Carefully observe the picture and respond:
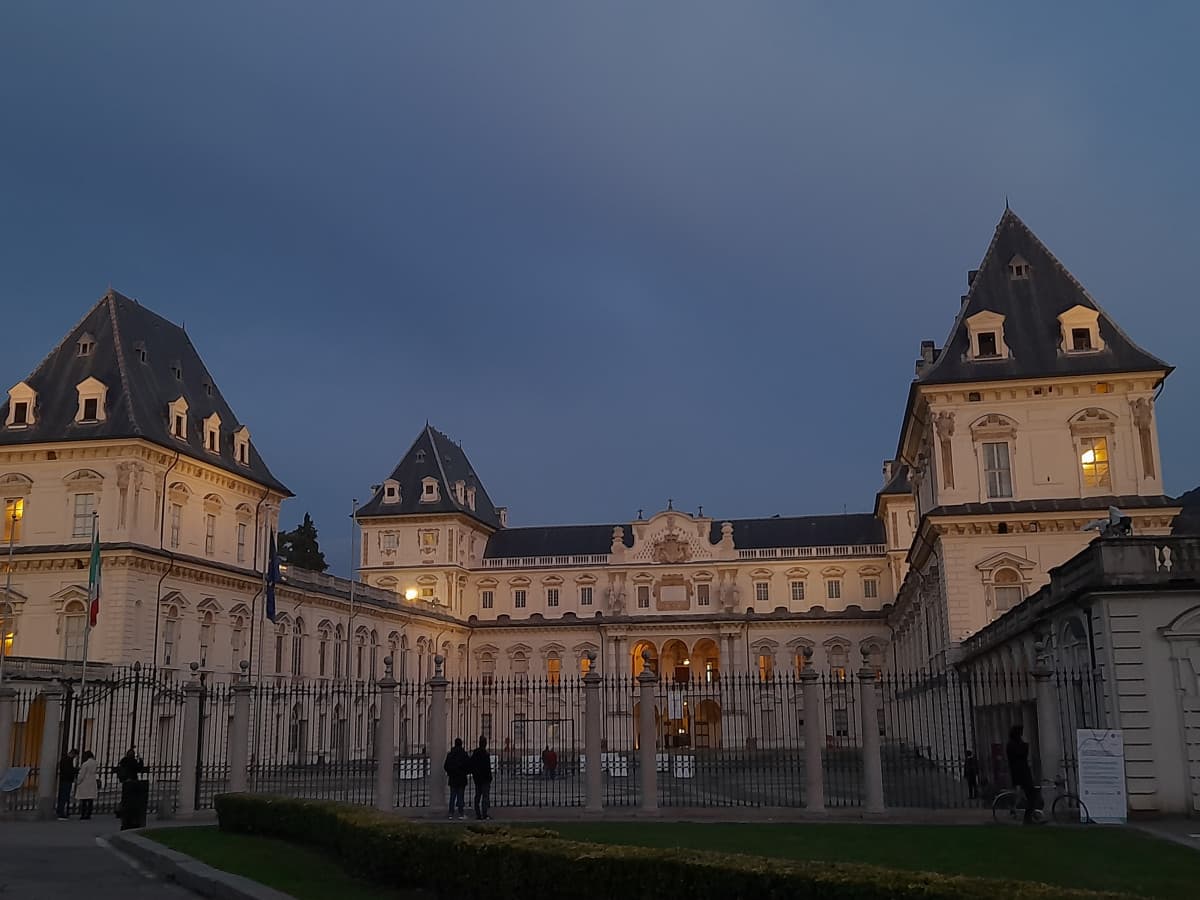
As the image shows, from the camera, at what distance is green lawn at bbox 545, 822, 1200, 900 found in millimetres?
13898

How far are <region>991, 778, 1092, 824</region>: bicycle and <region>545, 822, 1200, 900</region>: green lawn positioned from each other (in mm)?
1346

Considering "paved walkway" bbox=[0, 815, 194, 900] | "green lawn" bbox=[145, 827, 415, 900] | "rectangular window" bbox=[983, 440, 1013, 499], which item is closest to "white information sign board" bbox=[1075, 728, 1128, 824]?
"green lawn" bbox=[145, 827, 415, 900]

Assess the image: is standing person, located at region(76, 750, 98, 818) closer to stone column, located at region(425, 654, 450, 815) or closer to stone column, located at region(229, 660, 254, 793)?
stone column, located at region(229, 660, 254, 793)

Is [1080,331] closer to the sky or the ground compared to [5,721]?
closer to the sky

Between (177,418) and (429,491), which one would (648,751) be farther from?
(429,491)

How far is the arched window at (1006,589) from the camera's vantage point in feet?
130

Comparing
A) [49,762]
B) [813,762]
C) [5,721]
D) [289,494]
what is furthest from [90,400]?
[813,762]

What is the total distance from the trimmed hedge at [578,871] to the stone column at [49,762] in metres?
12.9

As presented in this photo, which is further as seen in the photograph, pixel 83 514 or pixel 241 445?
pixel 241 445

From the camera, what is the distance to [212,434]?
51.8 metres

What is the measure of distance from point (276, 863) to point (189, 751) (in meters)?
11.1

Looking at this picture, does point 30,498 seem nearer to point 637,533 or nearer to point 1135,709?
point 1135,709

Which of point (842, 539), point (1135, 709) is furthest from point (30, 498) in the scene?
point (842, 539)

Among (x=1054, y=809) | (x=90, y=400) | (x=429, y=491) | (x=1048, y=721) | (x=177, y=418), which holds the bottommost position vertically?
(x=1054, y=809)
